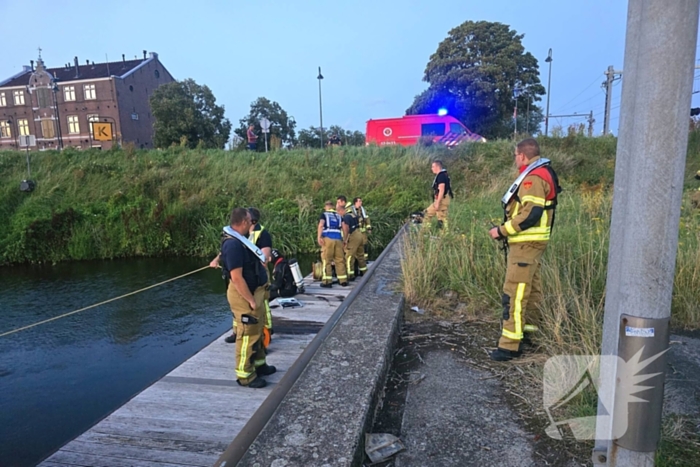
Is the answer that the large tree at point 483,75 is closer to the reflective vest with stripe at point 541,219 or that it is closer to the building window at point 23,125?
the reflective vest with stripe at point 541,219

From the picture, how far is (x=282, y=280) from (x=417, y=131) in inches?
591

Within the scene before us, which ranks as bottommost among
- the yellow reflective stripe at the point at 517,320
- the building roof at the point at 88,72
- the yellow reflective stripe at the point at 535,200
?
the yellow reflective stripe at the point at 517,320

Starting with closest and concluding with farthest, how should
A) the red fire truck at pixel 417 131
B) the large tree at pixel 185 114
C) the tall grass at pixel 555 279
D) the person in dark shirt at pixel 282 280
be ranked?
the tall grass at pixel 555 279
the person in dark shirt at pixel 282 280
the red fire truck at pixel 417 131
the large tree at pixel 185 114

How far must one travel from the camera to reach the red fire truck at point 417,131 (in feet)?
65.1

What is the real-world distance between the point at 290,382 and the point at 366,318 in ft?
3.93

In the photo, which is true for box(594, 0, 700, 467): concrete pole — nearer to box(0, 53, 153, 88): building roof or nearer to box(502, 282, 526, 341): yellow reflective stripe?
box(502, 282, 526, 341): yellow reflective stripe

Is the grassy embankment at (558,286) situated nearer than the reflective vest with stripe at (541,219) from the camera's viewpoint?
Yes

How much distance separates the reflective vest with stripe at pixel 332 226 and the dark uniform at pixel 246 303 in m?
4.12

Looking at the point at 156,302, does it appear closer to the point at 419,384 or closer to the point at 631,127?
the point at 419,384

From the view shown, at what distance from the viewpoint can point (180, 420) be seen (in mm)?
3959

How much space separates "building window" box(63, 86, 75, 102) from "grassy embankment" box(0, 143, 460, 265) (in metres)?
27.6

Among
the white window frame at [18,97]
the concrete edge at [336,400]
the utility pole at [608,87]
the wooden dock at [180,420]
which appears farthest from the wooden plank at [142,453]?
the white window frame at [18,97]

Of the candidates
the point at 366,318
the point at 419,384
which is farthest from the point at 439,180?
the point at 419,384

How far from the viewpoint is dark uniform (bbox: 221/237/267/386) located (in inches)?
158
